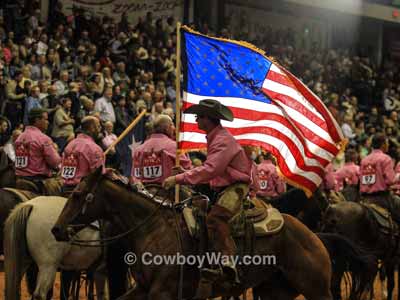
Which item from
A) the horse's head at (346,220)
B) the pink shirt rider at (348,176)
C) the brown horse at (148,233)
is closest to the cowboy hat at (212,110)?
the brown horse at (148,233)

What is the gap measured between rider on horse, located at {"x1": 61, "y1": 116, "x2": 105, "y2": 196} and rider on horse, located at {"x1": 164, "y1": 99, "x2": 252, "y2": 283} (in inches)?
122

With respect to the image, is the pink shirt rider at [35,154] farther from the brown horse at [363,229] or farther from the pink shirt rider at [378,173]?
the pink shirt rider at [378,173]

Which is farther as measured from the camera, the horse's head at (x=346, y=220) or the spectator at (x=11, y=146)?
the spectator at (x=11, y=146)

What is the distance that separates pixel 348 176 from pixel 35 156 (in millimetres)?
8930

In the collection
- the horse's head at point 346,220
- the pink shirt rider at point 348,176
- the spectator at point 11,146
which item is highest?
the spectator at point 11,146

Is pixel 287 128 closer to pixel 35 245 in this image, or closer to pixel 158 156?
pixel 158 156

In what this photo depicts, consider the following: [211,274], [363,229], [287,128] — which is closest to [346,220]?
[363,229]

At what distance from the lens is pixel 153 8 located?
32.1 metres

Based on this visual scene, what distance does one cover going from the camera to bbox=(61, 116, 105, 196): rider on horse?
42.0ft

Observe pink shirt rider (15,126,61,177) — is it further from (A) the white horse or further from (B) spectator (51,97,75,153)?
(B) spectator (51,97,75,153)

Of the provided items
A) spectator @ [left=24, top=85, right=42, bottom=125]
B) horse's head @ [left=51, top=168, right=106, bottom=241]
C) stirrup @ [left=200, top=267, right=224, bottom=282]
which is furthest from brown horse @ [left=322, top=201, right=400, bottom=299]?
spectator @ [left=24, top=85, right=42, bottom=125]

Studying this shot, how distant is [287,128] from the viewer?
12.1m

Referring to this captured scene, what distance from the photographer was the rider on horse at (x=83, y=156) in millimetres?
12805

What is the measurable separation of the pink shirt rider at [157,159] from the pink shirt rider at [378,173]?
390 cm
